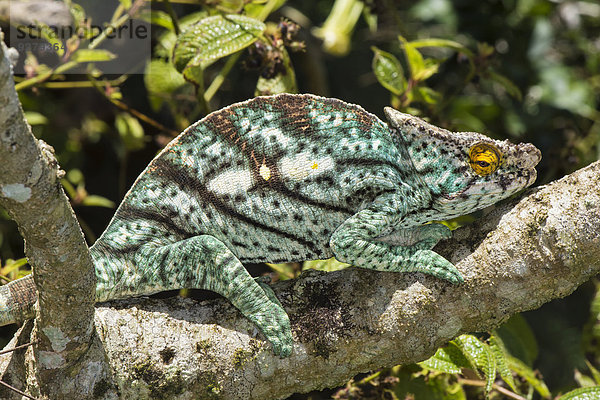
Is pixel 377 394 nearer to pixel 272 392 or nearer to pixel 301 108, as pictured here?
pixel 272 392

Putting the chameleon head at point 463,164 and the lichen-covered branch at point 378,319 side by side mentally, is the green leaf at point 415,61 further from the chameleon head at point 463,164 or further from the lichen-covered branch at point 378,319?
the lichen-covered branch at point 378,319

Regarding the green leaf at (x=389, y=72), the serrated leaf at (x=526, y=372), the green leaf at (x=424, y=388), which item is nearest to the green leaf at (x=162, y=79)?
the green leaf at (x=389, y=72)

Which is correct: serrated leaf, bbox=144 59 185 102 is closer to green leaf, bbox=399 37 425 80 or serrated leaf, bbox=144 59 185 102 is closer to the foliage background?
the foliage background

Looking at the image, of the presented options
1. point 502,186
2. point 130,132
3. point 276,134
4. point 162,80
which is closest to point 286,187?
point 276,134

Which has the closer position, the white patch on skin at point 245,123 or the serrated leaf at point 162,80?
the white patch on skin at point 245,123

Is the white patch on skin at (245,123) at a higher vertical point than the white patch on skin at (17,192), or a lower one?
higher

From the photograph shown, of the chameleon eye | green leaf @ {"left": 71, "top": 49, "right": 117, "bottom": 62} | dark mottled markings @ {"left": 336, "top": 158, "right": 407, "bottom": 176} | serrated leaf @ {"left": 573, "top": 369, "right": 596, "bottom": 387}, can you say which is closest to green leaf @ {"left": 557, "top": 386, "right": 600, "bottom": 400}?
serrated leaf @ {"left": 573, "top": 369, "right": 596, "bottom": 387}

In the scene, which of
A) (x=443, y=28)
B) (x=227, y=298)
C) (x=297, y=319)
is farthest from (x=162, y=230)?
(x=443, y=28)
